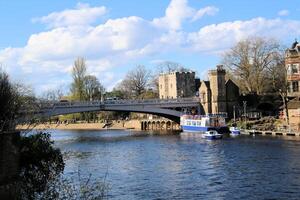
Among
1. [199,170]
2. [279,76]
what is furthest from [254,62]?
[199,170]

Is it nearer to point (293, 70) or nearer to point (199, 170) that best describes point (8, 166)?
point (199, 170)

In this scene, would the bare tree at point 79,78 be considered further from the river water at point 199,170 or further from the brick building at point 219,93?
the river water at point 199,170

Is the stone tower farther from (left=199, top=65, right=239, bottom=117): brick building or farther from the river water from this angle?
the river water

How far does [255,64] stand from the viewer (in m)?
107

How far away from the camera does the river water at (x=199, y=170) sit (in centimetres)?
3170

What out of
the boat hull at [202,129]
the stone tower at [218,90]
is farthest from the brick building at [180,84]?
the boat hull at [202,129]

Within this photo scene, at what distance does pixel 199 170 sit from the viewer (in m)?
41.3

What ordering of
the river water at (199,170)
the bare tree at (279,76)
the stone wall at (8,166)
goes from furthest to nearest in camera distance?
the bare tree at (279,76) → the river water at (199,170) → the stone wall at (8,166)

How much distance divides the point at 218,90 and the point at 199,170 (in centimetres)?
6474

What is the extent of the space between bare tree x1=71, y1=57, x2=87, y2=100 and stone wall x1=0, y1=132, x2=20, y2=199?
11017cm

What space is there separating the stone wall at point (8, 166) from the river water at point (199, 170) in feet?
25.7

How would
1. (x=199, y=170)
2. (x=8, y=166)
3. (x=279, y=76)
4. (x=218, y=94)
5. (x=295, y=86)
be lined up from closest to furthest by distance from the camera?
(x=8, y=166) < (x=199, y=170) < (x=295, y=86) < (x=279, y=76) < (x=218, y=94)

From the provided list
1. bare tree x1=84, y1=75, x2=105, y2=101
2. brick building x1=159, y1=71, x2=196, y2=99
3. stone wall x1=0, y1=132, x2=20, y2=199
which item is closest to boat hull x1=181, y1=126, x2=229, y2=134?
bare tree x1=84, y1=75, x2=105, y2=101

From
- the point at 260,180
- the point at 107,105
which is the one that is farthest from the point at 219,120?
the point at 260,180
